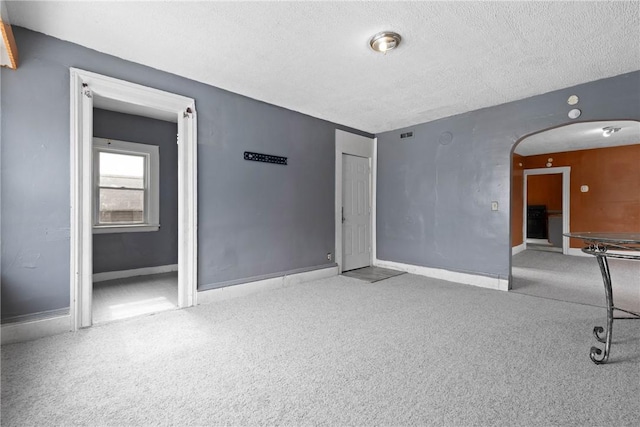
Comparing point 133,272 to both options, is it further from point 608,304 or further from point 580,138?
point 580,138

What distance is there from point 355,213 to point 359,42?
3.20 meters

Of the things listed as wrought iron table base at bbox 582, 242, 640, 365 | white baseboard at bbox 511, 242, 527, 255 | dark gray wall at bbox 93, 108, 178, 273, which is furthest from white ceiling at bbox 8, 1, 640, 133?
white baseboard at bbox 511, 242, 527, 255

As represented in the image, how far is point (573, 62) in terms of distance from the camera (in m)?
2.88

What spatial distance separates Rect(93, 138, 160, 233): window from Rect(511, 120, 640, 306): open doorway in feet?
20.3

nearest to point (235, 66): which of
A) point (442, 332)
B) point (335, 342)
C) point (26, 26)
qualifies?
point (26, 26)

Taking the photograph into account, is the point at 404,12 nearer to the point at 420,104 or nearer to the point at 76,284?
the point at 420,104

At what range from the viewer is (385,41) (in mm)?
2479

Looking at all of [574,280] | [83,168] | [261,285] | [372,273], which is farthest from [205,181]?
[574,280]

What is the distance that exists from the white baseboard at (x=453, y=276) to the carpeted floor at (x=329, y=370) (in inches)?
36.8

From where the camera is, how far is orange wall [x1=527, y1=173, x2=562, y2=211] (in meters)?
9.04

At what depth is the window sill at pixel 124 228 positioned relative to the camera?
173 inches

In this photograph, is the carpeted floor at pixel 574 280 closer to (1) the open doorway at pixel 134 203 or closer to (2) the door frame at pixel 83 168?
(2) the door frame at pixel 83 168

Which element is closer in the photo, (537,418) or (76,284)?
(537,418)

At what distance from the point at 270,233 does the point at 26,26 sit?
9.90 ft
